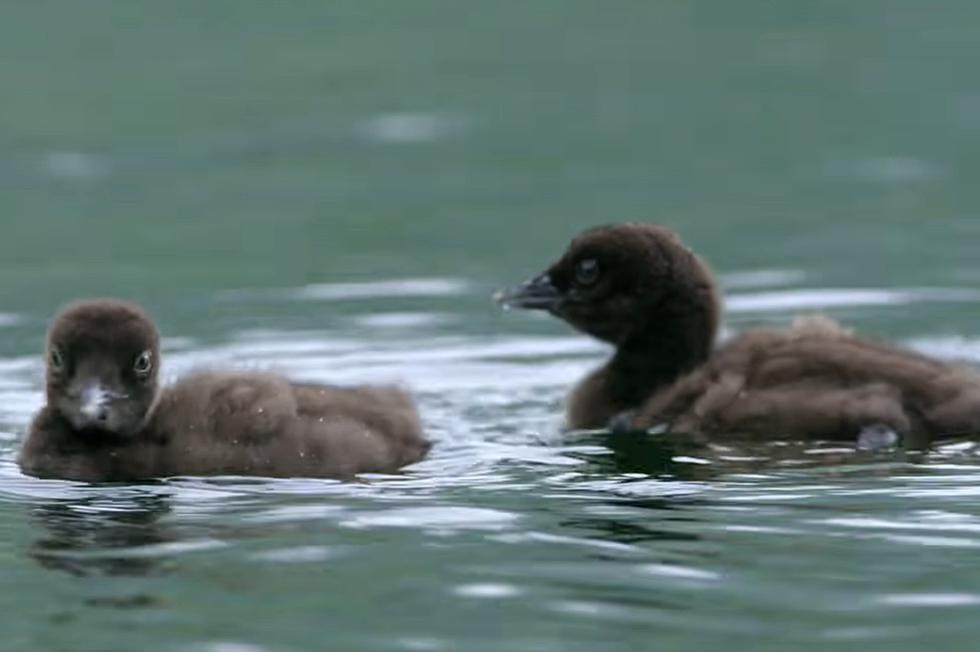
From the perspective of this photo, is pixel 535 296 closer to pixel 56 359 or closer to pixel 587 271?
pixel 587 271

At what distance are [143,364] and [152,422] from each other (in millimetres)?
249

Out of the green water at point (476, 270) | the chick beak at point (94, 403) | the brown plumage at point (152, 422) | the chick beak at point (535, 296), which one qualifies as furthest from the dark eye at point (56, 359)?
the chick beak at point (535, 296)

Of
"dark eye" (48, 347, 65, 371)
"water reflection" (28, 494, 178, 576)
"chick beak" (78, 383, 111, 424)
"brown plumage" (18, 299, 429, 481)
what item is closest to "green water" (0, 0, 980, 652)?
"water reflection" (28, 494, 178, 576)

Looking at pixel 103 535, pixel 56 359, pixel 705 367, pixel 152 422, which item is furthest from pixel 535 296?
pixel 103 535

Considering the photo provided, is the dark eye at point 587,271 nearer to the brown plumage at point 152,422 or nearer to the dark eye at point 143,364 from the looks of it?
the brown plumage at point 152,422

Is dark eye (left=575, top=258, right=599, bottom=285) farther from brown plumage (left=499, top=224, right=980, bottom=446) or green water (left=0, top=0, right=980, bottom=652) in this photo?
green water (left=0, top=0, right=980, bottom=652)

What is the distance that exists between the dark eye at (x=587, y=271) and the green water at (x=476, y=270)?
2.34 ft

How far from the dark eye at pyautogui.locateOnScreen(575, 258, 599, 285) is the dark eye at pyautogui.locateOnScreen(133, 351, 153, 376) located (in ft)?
8.29

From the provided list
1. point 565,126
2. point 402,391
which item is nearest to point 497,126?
point 565,126

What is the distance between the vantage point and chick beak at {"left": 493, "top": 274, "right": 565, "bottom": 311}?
15.2 m

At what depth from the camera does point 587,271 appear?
15.1 meters

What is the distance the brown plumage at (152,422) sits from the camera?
43.3ft

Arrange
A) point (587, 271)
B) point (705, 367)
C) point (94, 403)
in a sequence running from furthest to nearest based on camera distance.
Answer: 1. point (587, 271)
2. point (705, 367)
3. point (94, 403)

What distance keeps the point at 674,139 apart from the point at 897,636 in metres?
16.5
